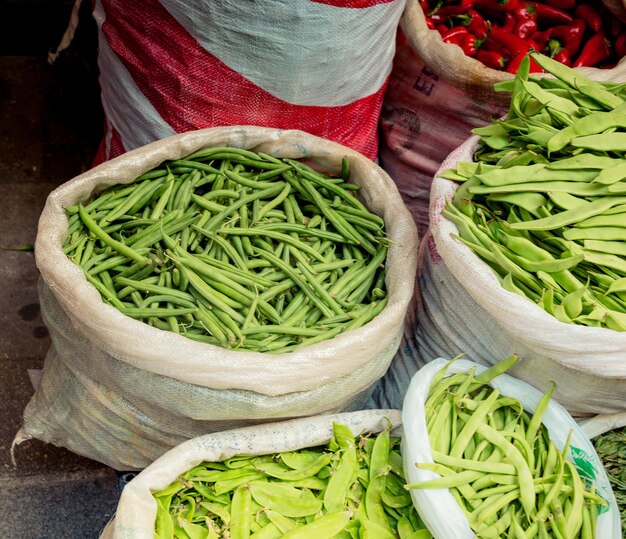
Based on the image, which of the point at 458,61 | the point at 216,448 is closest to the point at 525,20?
the point at 458,61

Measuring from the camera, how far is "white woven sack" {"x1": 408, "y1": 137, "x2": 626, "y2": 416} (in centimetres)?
161

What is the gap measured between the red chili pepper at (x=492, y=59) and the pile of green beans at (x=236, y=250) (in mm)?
619

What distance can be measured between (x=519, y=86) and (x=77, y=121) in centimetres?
199

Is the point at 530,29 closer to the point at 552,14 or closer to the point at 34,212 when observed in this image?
the point at 552,14

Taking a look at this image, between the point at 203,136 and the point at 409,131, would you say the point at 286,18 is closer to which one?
the point at 203,136

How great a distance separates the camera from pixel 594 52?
2.49 meters

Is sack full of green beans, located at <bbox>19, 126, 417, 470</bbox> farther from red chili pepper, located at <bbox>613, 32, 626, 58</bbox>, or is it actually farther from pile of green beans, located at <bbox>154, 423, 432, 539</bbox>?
red chili pepper, located at <bbox>613, 32, 626, 58</bbox>

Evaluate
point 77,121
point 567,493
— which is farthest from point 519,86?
point 77,121

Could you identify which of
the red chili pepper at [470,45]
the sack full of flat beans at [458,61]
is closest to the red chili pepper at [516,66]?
the sack full of flat beans at [458,61]

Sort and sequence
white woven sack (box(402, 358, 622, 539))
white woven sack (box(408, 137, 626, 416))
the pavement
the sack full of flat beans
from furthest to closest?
the sack full of flat beans
the pavement
white woven sack (box(408, 137, 626, 416))
white woven sack (box(402, 358, 622, 539))

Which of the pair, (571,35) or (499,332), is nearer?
(499,332)

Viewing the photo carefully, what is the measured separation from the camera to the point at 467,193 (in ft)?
6.06

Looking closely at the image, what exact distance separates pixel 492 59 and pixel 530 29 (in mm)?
252

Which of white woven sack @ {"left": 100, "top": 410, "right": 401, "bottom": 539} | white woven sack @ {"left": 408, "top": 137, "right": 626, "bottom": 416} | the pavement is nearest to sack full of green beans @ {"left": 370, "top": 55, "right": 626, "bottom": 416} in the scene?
white woven sack @ {"left": 408, "top": 137, "right": 626, "bottom": 416}
